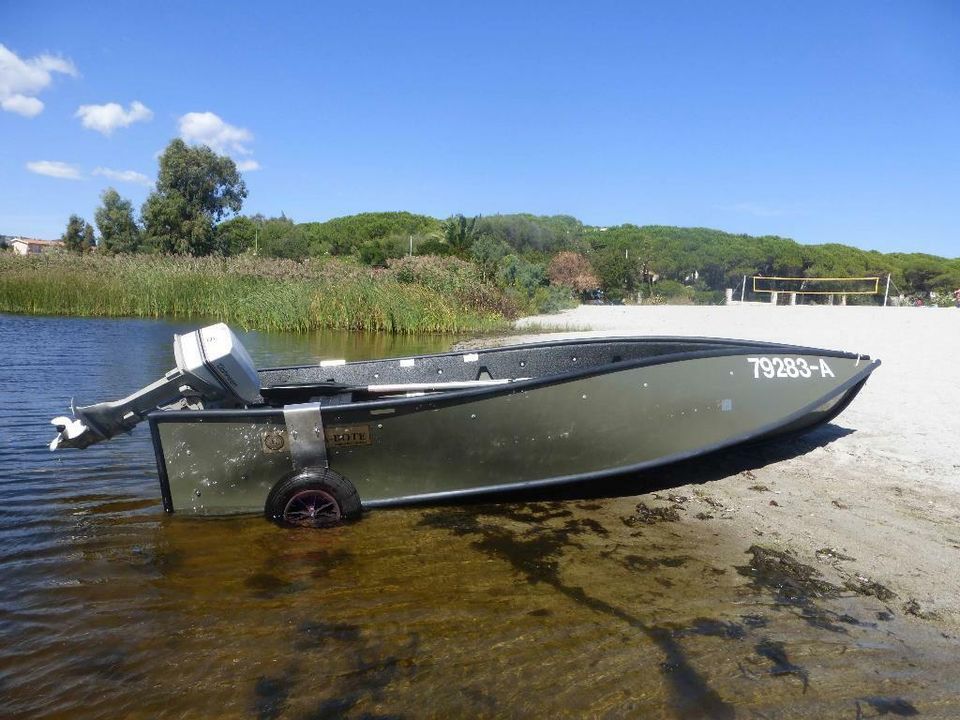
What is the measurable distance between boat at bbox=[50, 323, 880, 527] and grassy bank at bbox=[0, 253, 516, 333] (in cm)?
1427

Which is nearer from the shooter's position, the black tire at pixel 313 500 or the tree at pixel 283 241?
the black tire at pixel 313 500

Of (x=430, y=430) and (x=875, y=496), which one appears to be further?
(x=875, y=496)

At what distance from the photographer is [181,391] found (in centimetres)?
409

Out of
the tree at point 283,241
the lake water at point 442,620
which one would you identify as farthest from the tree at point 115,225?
the lake water at point 442,620

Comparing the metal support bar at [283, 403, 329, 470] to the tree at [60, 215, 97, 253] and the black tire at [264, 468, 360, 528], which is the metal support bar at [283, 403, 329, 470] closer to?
the black tire at [264, 468, 360, 528]

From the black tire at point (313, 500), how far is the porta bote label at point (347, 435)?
0.20 m

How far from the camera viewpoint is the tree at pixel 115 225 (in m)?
46.5

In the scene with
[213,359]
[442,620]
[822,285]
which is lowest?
[822,285]

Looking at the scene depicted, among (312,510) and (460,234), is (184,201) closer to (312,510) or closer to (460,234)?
(460,234)

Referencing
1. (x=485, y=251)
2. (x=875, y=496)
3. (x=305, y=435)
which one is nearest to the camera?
(x=305, y=435)

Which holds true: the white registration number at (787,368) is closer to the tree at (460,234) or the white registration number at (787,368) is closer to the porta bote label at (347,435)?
the porta bote label at (347,435)

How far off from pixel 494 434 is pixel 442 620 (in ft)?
4.34

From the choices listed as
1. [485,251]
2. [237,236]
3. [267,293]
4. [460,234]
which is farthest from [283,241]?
[267,293]

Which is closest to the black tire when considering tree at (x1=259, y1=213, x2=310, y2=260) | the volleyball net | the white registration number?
the white registration number
